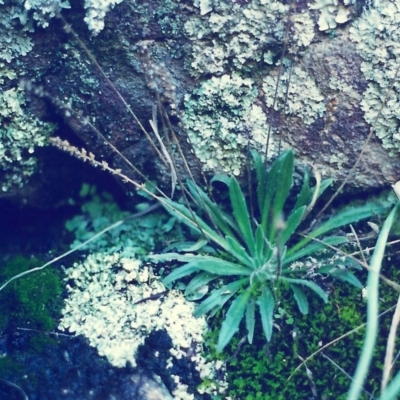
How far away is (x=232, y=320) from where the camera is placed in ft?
5.61

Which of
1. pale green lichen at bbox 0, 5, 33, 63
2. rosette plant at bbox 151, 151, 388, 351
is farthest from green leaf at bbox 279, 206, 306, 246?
pale green lichen at bbox 0, 5, 33, 63

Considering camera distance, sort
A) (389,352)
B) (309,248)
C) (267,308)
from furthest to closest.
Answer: (309,248) → (267,308) → (389,352)

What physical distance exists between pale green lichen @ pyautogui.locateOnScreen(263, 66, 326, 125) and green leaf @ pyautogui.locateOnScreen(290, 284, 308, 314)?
57 cm

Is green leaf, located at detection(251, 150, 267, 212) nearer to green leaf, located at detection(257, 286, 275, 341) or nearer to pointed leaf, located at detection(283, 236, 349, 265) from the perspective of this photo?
pointed leaf, located at detection(283, 236, 349, 265)

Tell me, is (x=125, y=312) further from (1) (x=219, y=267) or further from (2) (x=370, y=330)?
(2) (x=370, y=330)

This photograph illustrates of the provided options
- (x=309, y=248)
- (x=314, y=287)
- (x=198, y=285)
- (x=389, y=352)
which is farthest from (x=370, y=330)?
(x=198, y=285)

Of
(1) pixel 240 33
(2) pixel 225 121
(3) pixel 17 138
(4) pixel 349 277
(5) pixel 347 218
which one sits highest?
(3) pixel 17 138

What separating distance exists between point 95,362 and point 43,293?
32 centimetres

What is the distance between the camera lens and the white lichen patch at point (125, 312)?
5.86 feet

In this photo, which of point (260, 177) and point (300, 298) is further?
point (260, 177)

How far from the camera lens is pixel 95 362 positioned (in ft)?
5.82

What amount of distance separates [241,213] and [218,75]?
1.58 feet

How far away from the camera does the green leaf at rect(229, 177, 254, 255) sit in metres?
1.90

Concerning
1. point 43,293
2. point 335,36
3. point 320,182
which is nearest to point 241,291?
point 320,182
